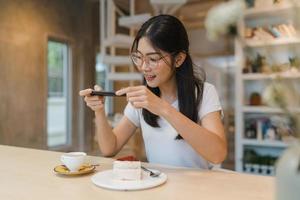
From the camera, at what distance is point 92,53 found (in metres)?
5.28

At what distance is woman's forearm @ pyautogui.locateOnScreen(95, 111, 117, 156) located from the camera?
132 cm

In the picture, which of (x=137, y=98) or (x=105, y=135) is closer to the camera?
(x=137, y=98)

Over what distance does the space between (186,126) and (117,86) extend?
15.9 ft

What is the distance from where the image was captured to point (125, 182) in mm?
909

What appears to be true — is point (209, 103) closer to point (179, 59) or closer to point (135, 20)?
point (179, 59)

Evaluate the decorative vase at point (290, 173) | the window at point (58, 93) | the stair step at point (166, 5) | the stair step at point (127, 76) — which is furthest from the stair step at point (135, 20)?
the decorative vase at point (290, 173)

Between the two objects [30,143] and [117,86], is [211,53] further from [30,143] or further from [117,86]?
[30,143]

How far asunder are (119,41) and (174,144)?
279cm

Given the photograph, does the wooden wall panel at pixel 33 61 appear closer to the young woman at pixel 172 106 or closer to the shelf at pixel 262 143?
the shelf at pixel 262 143

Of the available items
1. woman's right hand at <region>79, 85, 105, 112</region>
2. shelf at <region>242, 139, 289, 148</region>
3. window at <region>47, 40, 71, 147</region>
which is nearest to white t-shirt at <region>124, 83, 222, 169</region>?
woman's right hand at <region>79, 85, 105, 112</region>

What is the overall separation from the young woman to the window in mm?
3692

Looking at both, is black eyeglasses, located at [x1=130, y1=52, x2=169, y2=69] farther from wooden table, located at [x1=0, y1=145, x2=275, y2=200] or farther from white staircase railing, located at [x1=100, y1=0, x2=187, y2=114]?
white staircase railing, located at [x1=100, y1=0, x2=187, y2=114]

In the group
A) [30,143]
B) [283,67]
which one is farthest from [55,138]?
[283,67]

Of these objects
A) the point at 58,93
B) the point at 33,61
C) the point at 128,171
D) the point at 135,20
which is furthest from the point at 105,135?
the point at 58,93
